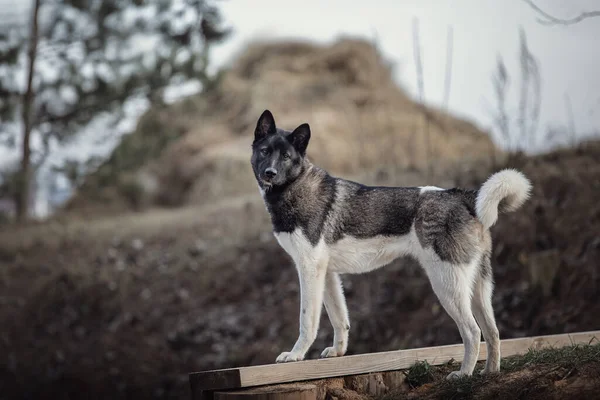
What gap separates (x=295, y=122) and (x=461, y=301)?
12625 millimetres

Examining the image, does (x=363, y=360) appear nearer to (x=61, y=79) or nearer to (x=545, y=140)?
(x=545, y=140)

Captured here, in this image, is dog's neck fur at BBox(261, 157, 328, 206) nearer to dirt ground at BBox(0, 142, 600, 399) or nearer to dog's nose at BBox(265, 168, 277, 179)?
dog's nose at BBox(265, 168, 277, 179)

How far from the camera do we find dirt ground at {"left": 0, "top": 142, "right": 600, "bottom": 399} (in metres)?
9.09

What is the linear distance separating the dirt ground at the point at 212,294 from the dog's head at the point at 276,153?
4.12 metres

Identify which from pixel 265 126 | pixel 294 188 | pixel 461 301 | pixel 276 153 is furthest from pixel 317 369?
pixel 265 126

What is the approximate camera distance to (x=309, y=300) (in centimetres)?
497

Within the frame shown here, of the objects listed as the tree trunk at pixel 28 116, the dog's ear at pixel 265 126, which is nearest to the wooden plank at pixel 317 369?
the dog's ear at pixel 265 126

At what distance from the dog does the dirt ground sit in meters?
3.73

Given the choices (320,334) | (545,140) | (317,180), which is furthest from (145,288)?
(317,180)

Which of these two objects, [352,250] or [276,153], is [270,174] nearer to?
[276,153]

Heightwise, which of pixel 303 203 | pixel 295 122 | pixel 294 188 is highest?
pixel 295 122

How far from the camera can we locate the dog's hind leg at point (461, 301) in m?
4.75

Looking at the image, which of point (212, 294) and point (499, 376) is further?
point (212, 294)

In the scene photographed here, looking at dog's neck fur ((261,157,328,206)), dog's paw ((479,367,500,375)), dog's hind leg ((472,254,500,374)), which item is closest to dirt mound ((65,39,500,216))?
dog's neck fur ((261,157,328,206))
